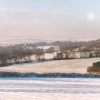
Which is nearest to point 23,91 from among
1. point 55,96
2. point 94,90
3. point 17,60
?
point 55,96

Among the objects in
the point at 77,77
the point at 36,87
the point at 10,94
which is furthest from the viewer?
the point at 77,77

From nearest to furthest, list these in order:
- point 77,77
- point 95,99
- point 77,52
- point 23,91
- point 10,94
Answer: point 95,99
point 10,94
point 23,91
point 77,77
point 77,52

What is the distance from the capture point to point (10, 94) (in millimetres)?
10312

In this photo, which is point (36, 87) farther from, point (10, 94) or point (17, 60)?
point (17, 60)

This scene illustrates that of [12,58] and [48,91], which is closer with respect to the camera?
[48,91]

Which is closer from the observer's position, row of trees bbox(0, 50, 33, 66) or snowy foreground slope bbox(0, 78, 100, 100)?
snowy foreground slope bbox(0, 78, 100, 100)

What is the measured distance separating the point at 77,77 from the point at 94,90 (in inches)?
156

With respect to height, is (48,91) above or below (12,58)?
below

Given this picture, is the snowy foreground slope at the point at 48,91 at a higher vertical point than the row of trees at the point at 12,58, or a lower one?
lower

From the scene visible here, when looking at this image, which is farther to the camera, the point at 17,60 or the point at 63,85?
the point at 17,60

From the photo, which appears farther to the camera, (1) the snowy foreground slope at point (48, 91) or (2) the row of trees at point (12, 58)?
(2) the row of trees at point (12, 58)

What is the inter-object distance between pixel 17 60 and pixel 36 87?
1539 inches

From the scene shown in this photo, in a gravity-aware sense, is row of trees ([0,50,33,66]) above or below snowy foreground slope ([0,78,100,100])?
above

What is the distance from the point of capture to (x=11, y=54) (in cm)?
5081
